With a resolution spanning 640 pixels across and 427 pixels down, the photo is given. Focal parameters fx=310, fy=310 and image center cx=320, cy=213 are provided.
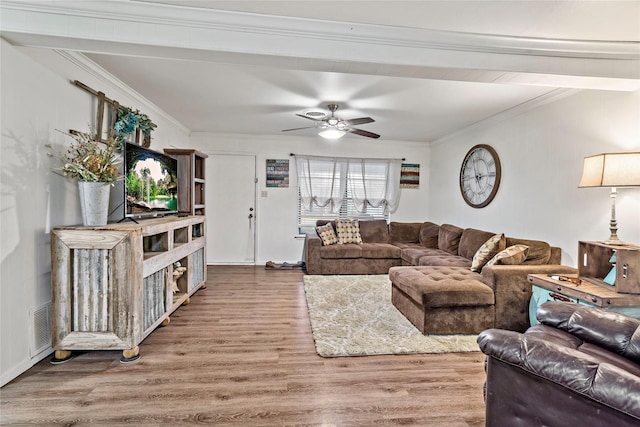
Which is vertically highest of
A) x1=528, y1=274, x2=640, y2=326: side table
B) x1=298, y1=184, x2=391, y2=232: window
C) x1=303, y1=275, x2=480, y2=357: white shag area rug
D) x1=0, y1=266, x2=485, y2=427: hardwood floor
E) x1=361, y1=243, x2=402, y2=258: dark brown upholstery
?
x1=298, y1=184, x2=391, y2=232: window

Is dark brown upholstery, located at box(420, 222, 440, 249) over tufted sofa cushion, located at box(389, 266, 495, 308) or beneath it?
over

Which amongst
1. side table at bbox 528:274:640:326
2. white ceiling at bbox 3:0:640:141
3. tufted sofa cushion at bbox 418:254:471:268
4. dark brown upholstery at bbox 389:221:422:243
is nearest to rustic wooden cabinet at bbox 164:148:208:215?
white ceiling at bbox 3:0:640:141

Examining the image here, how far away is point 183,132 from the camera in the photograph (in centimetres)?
514

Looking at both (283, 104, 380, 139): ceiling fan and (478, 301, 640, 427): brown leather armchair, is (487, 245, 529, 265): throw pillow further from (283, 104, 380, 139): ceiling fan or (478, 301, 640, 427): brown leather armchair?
(283, 104, 380, 139): ceiling fan

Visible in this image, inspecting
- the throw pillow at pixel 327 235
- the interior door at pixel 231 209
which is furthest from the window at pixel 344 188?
the interior door at pixel 231 209

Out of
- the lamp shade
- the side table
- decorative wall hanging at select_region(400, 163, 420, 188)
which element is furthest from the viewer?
decorative wall hanging at select_region(400, 163, 420, 188)

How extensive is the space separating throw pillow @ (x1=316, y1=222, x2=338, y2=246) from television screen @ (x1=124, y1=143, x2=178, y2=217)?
2.34 m

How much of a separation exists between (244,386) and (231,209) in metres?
4.09

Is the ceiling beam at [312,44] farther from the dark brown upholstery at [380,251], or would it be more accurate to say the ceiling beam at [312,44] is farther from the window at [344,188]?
the window at [344,188]

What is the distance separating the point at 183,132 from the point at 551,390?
544cm

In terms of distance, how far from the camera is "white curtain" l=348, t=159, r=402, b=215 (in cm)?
594

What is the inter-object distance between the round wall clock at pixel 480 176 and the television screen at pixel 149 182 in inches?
161

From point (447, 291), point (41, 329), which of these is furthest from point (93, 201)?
point (447, 291)

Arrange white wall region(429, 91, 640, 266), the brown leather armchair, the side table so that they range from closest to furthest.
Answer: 1. the brown leather armchair
2. the side table
3. white wall region(429, 91, 640, 266)
